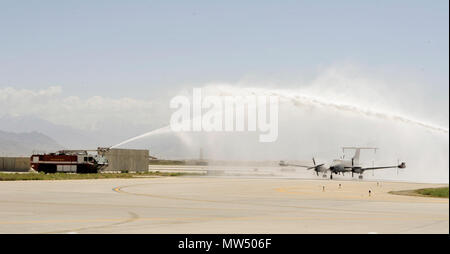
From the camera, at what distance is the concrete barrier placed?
448 feet

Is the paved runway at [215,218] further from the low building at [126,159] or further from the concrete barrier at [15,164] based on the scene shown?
the concrete barrier at [15,164]

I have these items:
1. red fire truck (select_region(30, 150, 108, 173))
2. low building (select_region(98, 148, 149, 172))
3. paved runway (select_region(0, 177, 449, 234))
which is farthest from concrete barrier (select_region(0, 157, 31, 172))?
paved runway (select_region(0, 177, 449, 234))

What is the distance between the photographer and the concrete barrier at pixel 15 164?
448 feet

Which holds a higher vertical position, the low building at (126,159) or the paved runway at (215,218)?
the low building at (126,159)

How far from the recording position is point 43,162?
349 feet

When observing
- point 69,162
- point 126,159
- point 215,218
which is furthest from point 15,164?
point 215,218

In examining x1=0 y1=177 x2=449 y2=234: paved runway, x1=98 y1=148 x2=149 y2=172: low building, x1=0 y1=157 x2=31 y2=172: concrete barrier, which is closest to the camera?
x1=0 y1=177 x2=449 y2=234: paved runway

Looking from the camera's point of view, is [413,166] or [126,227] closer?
[126,227]

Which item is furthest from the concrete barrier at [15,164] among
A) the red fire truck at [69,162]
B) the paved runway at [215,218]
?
the paved runway at [215,218]

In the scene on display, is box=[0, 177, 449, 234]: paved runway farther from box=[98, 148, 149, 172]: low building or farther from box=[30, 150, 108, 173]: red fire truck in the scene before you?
→ box=[98, 148, 149, 172]: low building

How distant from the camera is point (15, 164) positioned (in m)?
138
